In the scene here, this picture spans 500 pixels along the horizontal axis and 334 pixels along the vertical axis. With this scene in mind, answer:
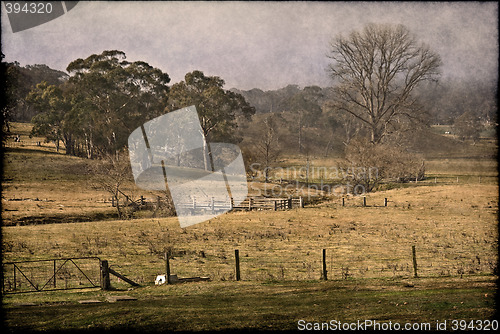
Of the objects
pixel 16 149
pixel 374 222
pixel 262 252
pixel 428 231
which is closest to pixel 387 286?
pixel 262 252

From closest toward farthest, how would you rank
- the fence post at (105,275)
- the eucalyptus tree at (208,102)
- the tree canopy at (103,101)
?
the fence post at (105,275) → the tree canopy at (103,101) → the eucalyptus tree at (208,102)

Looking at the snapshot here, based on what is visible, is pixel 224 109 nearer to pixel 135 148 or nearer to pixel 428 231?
pixel 135 148

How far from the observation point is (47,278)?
1694 cm

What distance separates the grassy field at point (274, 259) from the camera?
1088 centimetres

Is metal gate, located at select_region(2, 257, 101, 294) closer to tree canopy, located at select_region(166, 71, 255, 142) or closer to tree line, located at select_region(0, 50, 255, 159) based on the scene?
tree line, located at select_region(0, 50, 255, 159)

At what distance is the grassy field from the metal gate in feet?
0.85

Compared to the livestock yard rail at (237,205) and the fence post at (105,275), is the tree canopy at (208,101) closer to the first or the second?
the livestock yard rail at (237,205)

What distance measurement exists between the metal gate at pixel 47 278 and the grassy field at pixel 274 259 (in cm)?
26

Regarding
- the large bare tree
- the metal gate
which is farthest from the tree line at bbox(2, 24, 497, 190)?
the metal gate

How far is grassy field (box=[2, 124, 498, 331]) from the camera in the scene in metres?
10.9

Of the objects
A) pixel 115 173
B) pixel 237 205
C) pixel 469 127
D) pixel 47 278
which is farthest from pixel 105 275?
pixel 469 127

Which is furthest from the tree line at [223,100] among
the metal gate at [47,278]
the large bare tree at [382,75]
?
the metal gate at [47,278]

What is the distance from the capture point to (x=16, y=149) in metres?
67.9

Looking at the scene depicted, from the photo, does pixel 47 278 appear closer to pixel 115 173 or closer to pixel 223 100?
pixel 115 173
